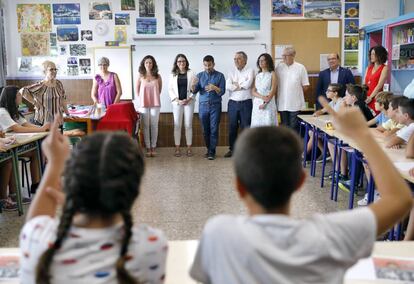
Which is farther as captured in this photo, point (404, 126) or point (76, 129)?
point (76, 129)

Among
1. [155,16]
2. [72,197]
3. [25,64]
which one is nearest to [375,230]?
[72,197]

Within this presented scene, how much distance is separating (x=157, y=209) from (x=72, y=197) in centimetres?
343

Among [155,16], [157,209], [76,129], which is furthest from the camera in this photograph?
[155,16]

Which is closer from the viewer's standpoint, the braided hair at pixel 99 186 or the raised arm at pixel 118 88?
the braided hair at pixel 99 186

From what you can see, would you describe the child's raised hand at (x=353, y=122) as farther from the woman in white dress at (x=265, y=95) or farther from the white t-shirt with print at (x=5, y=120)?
the woman in white dress at (x=265, y=95)

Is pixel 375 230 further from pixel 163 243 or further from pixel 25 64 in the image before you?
pixel 25 64

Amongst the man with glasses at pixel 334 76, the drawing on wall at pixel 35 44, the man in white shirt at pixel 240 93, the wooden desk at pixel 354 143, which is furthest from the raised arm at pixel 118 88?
the man with glasses at pixel 334 76

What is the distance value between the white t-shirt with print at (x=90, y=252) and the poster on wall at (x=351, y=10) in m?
7.29

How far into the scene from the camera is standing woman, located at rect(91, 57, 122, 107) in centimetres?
725

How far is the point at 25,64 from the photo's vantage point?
306 inches

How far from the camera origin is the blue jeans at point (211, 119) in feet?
22.9

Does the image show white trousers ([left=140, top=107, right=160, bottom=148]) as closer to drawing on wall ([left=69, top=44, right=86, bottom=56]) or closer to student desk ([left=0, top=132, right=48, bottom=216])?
drawing on wall ([left=69, top=44, right=86, bottom=56])

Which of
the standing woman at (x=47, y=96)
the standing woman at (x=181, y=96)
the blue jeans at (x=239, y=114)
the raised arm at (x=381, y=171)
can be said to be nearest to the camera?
the raised arm at (x=381, y=171)

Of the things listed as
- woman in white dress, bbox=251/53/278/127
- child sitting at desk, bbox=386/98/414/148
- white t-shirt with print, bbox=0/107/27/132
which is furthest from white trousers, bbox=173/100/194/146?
child sitting at desk, bbox=386/98/414/148
